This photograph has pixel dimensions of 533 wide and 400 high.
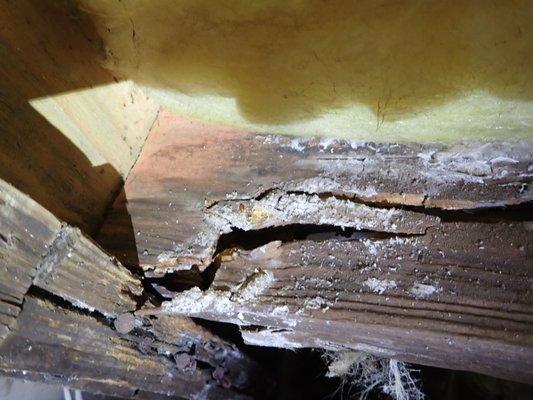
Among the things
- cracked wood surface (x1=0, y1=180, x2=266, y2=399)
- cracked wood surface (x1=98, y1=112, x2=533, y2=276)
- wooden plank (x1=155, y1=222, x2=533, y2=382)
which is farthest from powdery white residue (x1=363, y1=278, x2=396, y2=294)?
cracked wood surface (x1=0, y1=180, x2=266, y2=399)

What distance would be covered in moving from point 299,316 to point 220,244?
0.94ft

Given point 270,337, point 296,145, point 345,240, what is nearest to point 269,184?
point 296,145

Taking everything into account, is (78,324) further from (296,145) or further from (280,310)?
(296,145)

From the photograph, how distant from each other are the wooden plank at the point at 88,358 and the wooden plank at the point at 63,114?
9.9 inches

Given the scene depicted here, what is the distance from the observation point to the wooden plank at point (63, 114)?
2.85ft

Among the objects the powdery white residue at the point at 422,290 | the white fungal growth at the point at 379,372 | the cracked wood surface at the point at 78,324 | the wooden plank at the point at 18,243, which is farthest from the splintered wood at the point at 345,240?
the white fungal growth at the point at 379,372

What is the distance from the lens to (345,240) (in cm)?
87

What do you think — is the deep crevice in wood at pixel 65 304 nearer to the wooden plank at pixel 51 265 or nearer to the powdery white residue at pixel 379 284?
the wooden plank at pixel 51 265

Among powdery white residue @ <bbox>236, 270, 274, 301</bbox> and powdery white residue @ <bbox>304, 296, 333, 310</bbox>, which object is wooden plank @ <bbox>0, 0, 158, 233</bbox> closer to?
powdery white residue @ <bbox>236, 270, 274, 301</bbox>

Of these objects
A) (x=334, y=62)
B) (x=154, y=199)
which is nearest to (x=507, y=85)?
(x=334, y=62)

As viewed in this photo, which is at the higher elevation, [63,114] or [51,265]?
[63,114]

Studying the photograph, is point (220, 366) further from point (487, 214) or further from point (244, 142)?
point (487, 214)

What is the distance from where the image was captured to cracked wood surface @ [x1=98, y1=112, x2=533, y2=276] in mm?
850

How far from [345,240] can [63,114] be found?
2.30 feet
